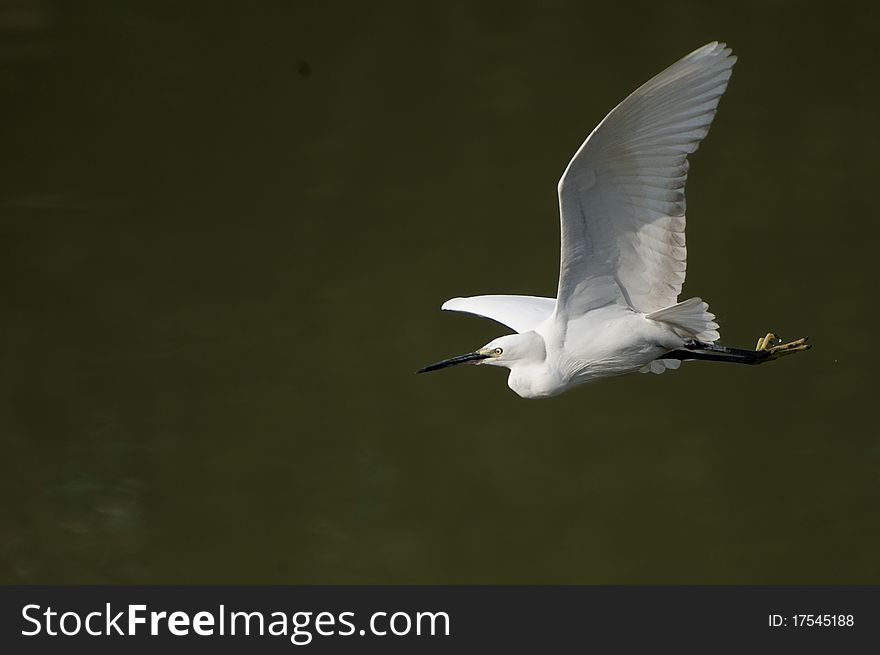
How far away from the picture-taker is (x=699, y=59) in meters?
2.20

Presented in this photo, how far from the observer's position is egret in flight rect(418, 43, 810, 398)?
2.28 metres

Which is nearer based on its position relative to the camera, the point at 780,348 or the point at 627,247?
the point at 627,247

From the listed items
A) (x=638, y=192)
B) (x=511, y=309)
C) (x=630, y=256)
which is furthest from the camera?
(x=511, y=309)

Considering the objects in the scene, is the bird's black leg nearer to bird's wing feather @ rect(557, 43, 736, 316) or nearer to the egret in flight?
the egret in flight

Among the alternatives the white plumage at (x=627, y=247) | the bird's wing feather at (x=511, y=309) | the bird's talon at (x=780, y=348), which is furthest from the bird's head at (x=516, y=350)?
the bird's talon at (x=780, y=348)

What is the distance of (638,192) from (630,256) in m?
0.17

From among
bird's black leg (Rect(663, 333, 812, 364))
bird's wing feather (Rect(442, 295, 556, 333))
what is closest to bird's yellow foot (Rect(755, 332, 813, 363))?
bird's black leg (Rect(663, 333, 812, 364))

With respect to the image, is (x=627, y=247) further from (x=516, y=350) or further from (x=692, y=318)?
(x=516, y=350)

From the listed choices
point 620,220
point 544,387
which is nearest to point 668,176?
point 620,220

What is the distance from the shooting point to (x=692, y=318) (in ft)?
8.27

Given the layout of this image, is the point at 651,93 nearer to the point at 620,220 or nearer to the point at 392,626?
the point at 620,220

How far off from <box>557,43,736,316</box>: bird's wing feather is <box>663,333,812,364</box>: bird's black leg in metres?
0.13

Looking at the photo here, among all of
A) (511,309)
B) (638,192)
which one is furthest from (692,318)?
(511,309)

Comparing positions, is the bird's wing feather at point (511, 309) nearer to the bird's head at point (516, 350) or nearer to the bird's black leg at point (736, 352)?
the bird's head at point (516, 350)
